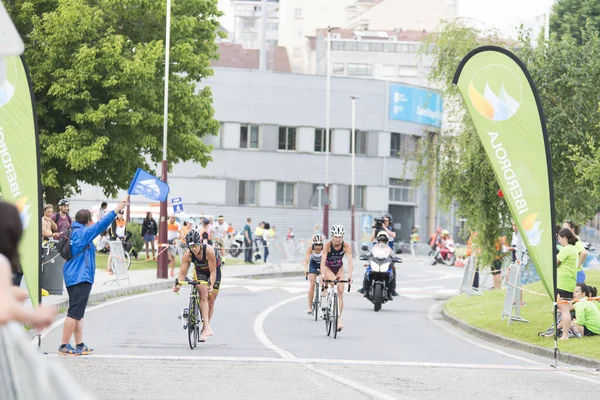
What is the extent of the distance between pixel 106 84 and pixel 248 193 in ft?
114

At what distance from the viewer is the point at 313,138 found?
76062mm

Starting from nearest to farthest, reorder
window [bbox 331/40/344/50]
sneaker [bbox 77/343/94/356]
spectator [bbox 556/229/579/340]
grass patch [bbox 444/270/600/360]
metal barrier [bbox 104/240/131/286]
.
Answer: sneaker [bbox 77/343/94/356] → grass patch [bbox 444/270/600/360] → spectator [bbox 556/229/579/340] → metal barrier [bbox 104/240/131/286] → window [bbox 331/40/344/50]

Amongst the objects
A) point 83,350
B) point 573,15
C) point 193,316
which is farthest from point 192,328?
point 573,15

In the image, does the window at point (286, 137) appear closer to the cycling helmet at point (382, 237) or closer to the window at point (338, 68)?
the window at point (338, 68)

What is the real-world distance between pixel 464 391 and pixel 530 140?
15.0 ft

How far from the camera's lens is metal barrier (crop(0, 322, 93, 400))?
4.68 metres

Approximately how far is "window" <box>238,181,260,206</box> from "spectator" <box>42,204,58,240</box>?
49.1 m

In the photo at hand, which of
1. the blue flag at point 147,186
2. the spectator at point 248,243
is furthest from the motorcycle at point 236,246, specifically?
the blue flag at point 147,186

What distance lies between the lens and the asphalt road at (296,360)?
11875 mm

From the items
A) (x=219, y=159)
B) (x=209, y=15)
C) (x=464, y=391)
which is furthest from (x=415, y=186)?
(x=219, y=159)

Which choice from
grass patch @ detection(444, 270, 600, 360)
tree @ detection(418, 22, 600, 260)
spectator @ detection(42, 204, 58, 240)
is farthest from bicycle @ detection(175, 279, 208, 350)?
tree @ detection(418, 22, 600, 260)

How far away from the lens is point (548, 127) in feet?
90.2

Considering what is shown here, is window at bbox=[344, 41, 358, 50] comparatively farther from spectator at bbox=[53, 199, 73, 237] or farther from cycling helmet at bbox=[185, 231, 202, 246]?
cycling helmet at bbox=[185, 231, 202, 246]

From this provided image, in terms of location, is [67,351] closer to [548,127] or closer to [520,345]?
[520,345]
